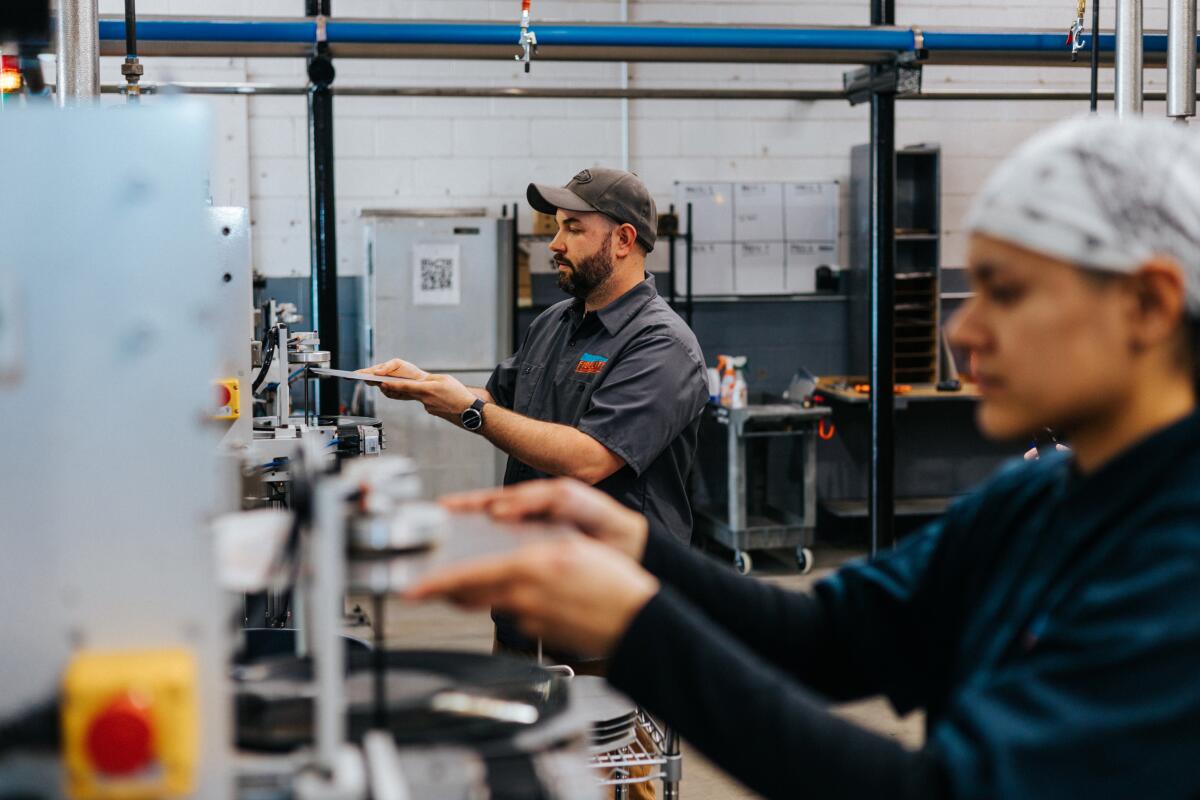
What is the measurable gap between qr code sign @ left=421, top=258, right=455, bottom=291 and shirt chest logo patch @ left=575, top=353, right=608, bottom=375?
2.68 m

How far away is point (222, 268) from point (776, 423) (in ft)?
10.3

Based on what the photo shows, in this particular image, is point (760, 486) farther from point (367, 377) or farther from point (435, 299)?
point (367, 377)

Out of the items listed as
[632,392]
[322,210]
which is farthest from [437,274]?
[632,392]

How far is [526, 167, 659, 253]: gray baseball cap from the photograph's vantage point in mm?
2592

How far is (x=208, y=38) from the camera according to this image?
→ 3678 millimetres

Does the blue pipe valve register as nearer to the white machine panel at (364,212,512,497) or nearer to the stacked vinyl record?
the white machine panel at (364,212,512,497)

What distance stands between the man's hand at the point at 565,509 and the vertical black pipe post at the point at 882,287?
326cm

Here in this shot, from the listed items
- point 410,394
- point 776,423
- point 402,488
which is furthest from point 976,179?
point 402,488

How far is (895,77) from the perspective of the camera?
13.5 ft

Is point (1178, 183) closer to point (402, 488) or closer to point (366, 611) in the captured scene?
point (402, 488)

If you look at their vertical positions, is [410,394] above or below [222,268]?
below

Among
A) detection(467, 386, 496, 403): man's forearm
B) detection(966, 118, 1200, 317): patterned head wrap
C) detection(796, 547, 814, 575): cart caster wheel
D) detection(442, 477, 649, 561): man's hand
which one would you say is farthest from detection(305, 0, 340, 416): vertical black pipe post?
detection(966, 118, 1200, 317): patterned head wrap

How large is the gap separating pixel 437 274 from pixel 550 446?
2881mm

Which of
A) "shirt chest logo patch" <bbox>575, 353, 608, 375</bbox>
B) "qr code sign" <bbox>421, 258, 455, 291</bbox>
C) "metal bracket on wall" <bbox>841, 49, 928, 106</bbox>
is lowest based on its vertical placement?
"shirt chest logo patch" <bbox>575, 353, 608, 375</bbox>
